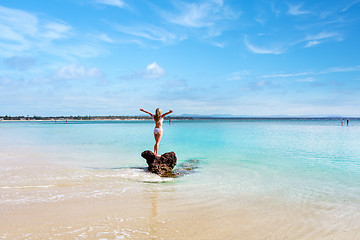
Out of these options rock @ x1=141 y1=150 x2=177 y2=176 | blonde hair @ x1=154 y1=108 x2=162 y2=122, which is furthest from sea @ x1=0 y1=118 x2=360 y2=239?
blonde hair @ x1=154 y1=108 x2=162 y2=122

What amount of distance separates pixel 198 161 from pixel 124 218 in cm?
796

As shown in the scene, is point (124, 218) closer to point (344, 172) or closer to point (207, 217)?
point (207, 217)

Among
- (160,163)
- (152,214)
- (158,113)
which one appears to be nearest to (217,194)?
(152,214)

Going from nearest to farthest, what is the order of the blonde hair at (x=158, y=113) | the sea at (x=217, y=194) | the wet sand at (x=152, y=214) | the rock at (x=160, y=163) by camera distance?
1. the wet sand at (x=152, y=214)
2. the sea at (x=217, y=194)
3. the rock at (x=160, y=163)
4. the blonde hair at (x=158, y=113)

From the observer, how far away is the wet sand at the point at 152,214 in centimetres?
454

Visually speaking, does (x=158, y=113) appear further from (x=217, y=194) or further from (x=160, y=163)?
(x=217, y=194)

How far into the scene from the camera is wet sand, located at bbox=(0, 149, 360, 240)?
4539 mm

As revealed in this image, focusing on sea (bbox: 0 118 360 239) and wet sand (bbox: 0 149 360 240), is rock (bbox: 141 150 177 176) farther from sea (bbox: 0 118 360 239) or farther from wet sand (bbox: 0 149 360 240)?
wet sand (bbox: 0 149 360 240)

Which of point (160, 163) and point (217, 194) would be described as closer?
point (217, 194)

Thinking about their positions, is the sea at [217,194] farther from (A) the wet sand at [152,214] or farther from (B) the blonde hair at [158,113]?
(B) the blonde hair at [158,113]

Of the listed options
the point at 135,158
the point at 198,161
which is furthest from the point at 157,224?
the point at 135,158

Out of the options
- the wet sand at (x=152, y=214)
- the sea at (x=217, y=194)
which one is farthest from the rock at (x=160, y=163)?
the wet sand at (x=152, y=214)

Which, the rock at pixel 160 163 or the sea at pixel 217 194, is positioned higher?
the rock at pixel 160 163

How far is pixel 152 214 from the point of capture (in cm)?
538
